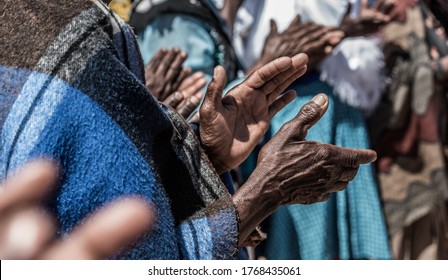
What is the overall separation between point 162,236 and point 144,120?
200 mm

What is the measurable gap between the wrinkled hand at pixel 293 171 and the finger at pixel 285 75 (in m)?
0.11

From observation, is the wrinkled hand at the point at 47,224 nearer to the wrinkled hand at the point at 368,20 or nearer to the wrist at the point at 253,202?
the wrist at the point at 253,202

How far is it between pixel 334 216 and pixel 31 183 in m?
2.14

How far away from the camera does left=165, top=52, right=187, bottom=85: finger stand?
8.39 ft

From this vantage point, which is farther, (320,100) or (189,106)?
(189,106)

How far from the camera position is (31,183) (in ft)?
3.92

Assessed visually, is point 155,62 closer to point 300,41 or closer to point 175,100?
point 175,100

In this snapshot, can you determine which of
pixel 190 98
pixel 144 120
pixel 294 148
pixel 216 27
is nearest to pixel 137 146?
pixel 144 120

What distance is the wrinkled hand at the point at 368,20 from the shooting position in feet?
10.5

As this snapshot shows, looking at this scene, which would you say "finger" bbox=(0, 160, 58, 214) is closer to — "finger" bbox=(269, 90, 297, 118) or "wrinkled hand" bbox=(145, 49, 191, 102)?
"finger" bbox=(269, 90, 297, 118)

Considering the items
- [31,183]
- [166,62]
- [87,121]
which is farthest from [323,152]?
[166,62]

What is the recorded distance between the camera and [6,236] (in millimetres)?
1078

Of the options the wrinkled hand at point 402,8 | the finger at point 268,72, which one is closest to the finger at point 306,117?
the finger at point 268,72

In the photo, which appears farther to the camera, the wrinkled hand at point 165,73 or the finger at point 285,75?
the wrinkled hand at point 165,73
